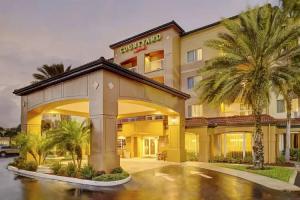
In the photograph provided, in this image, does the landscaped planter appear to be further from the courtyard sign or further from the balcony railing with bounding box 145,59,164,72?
the courtyard sign

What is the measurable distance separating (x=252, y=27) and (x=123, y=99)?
36.2ft

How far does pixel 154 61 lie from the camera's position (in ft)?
125

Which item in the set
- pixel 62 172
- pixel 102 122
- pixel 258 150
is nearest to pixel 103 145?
pixel 102 122

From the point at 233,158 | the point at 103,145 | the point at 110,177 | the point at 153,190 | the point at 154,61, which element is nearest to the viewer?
the point at 153,190

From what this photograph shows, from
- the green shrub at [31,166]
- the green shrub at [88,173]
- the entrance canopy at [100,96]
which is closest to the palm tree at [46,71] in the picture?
the entrance canopy at [100,96]

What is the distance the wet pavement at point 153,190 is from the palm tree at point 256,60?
6.54 metres

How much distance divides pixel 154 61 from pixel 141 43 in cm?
315

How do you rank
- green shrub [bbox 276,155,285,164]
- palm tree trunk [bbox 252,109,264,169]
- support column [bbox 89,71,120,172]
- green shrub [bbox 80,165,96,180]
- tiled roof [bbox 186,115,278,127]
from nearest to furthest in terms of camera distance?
green shrub [bbox 80,165,96,180], support column [bbox 89,71,120,172], palm tree trunk [bbox 252,109,264,169], green shrub [bbox 276,155,285,164], tiled roof [bbox 186,115,278,127]

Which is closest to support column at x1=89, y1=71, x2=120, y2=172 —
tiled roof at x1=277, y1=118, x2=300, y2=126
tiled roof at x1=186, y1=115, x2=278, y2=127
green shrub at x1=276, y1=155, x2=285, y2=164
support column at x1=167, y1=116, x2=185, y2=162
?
support column at x1=167, y1=116, x2=185, y2=162

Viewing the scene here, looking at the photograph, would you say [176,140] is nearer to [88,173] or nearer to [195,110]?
[195,110]

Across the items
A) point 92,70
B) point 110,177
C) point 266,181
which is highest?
point 92,70

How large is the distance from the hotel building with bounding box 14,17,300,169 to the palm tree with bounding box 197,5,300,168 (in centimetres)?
330

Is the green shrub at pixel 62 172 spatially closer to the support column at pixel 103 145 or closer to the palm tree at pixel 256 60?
the support column at pixel 103 145

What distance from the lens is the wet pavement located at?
12.6 metres
